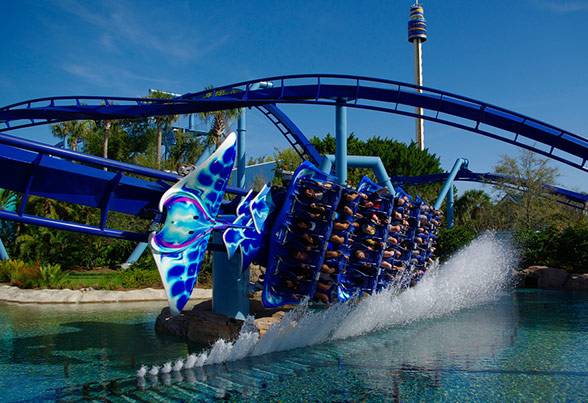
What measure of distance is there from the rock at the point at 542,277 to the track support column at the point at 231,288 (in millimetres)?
14747

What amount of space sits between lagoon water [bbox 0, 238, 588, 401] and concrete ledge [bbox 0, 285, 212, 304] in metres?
1.58

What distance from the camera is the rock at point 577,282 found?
64.6 ft

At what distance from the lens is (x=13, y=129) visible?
16922 mm

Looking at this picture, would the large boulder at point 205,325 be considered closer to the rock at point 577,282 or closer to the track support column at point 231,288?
the track support column at point 231,288

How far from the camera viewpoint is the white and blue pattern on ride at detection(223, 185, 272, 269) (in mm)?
8383

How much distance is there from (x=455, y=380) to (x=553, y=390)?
1046mm

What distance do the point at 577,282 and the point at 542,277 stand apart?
1.31 metres

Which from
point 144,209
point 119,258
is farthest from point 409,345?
point 119,258

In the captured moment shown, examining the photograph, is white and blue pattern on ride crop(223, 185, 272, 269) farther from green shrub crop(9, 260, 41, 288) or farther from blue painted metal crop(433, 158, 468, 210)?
blue painted metal crop(433, 158, 468, 210)

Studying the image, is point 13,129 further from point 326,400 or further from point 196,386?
point 326,400

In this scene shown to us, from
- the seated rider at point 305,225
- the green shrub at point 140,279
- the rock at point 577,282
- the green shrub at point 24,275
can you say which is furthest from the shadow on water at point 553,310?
the green shrub at point 24,275

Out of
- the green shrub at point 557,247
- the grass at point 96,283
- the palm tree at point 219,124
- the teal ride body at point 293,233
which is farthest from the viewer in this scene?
the palm tree at point 219,124

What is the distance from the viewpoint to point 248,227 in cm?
859

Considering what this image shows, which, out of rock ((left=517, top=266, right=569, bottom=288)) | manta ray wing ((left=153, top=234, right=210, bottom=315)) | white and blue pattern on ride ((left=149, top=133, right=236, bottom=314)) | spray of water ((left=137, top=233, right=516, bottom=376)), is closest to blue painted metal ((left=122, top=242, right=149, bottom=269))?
spray of water ((left=137, top=233, right=516, bottom=376))
